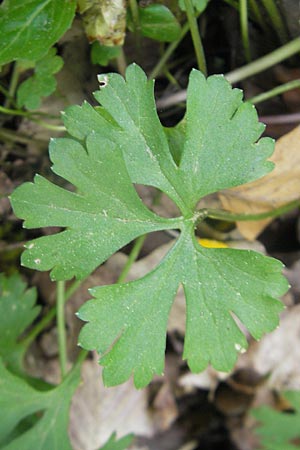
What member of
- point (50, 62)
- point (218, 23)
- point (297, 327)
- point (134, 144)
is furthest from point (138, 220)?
point (297, 327)

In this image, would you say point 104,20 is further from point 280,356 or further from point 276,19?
point 280,356

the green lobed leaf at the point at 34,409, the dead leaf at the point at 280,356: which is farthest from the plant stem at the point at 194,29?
the dead leaf at the point at 280,356

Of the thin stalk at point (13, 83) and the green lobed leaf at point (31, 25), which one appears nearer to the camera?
the green lobed leaf at point (31, 25)

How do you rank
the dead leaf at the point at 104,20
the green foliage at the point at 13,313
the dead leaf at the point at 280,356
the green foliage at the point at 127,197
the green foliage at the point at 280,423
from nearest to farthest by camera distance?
the green foliage at the point at 127,197, the dead leaf at the point at 104,20, the green foliage at the point at 13,313, the green foliage at the point at 280,423, the dead leaf at the point at 280,356

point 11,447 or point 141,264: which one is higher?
point 141,264

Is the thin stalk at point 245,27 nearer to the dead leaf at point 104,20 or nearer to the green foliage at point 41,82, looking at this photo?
the dead leaf at point 104,20

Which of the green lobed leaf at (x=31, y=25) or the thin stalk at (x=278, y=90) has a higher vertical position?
the green lobed leaf at (x=31, y=25)

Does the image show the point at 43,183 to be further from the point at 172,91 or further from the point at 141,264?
the point at 141,264
